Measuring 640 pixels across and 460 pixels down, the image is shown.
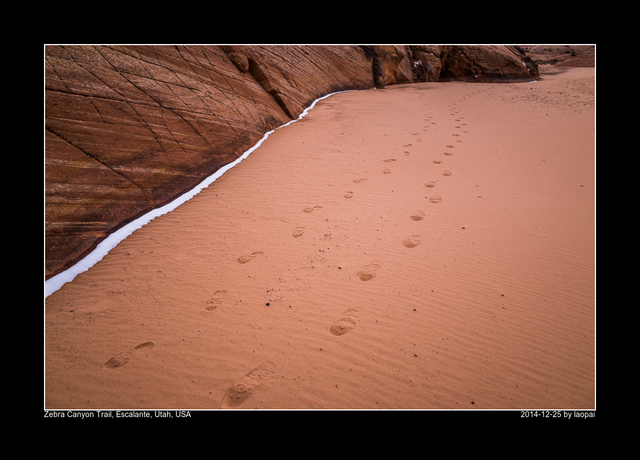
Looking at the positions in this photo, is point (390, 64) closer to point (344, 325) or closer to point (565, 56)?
point (344, 325)

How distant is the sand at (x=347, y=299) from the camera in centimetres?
174

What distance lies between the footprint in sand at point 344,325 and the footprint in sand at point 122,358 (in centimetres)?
135

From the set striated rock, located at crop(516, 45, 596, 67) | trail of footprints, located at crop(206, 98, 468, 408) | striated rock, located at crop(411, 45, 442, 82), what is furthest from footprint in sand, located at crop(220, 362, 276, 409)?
striated rock, located at crop(516, 45, 596, 67)

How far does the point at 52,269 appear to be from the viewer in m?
2.68

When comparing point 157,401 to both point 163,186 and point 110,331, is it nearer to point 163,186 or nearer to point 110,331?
point 110,331

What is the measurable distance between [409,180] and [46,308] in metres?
4.36

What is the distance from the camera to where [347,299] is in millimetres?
2266

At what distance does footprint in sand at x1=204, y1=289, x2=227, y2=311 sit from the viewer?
228 cm

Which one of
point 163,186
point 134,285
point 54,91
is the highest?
point 54,91

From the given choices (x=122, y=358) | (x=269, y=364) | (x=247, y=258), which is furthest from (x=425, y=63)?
(x=122, y=358)

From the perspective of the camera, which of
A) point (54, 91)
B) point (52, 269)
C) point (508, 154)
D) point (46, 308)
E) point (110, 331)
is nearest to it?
point (110, 331)

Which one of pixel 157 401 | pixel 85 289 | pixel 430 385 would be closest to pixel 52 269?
pixel 85 289

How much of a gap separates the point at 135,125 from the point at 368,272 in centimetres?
365

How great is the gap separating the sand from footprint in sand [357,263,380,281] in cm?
2
